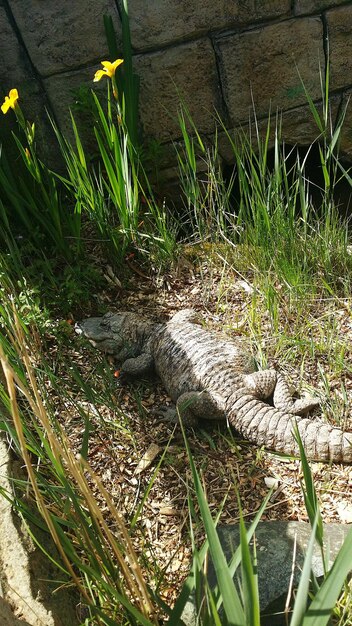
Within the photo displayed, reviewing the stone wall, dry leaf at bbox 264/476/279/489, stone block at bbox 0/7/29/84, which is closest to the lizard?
dry leaf at bbox 264/476/279/489

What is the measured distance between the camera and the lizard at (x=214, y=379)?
2545 millimetres

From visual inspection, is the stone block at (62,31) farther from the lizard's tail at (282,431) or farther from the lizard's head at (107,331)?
the lizard's tail at (282,431)

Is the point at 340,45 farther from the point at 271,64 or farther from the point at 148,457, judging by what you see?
the point at 148,457

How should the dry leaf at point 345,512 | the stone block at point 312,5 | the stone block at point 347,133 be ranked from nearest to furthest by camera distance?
the dry leaf at point 345,512 → the stone block at point 312,5 → the stone block at point 347,133

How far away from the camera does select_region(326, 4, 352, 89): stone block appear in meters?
3.83

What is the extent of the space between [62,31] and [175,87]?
745mm

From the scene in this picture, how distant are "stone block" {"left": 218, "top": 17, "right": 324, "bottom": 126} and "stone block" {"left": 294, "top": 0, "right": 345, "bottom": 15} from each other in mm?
48

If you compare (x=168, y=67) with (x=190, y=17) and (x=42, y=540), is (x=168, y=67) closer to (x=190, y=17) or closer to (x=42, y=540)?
(x=190, y=17)

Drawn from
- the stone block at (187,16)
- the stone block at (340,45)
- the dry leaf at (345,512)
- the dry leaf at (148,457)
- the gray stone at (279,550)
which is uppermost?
the stone block at (187,16)

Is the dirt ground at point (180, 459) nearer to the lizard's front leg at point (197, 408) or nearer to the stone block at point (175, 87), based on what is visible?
the lizard's front leg at point (197, 408)

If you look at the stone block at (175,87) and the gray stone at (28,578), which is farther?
the stone block at (175,87)

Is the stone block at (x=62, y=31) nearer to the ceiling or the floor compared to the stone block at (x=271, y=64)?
nearer to the ceiling

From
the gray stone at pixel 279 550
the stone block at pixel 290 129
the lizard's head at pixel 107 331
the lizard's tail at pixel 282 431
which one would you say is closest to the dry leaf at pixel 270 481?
the lizard's tail at pixel 282 431

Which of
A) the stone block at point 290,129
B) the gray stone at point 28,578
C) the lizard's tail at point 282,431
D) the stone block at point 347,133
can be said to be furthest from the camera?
the stone block at point 347,133
